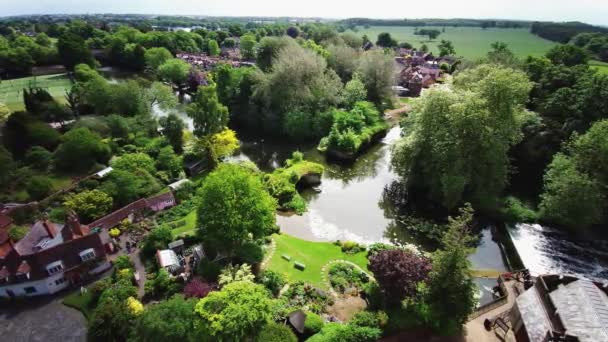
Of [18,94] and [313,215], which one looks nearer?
[313,215]

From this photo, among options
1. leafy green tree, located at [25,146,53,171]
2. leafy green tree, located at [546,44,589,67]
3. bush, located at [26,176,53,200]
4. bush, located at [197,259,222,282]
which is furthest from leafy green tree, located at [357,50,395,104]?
bush, located at [26,176,53,200]

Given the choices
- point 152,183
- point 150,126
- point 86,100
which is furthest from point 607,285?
point 86,100

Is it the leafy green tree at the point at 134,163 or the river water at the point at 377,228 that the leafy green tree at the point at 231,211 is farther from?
the leafy green tree at the point at 134,163

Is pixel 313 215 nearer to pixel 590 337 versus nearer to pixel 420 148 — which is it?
pixel 420 148

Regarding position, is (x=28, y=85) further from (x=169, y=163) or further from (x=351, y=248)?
(x=351, y=248)

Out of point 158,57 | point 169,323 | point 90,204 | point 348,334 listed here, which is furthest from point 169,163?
point 158,57

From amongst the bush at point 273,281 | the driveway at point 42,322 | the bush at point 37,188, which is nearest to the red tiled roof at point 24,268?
the driveway at point 42,322

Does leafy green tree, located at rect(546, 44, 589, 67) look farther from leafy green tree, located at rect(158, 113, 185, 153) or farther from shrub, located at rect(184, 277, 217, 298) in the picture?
shrub, located at rect(184, 277, 217, 298)
